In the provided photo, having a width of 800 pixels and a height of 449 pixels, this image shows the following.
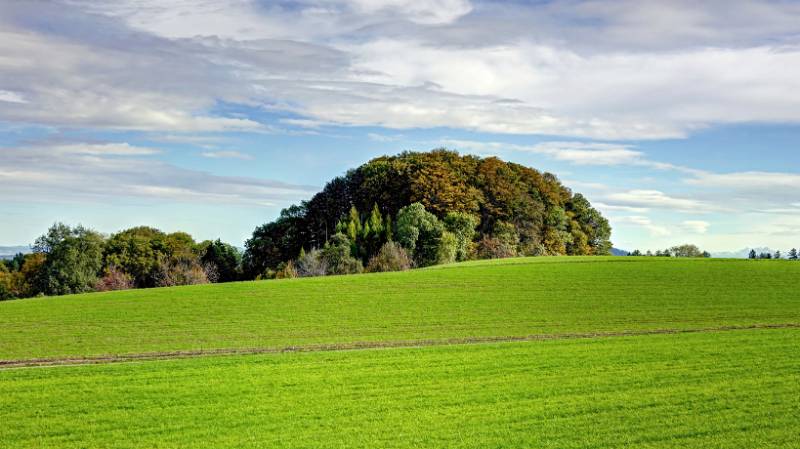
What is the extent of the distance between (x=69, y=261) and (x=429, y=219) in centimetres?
4272

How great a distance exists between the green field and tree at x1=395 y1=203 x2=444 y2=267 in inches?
1208

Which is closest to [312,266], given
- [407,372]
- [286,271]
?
[286,271]

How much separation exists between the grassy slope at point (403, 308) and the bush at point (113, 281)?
37.0 meters

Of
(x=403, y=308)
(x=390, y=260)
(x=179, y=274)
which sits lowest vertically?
(x=403, y=308)

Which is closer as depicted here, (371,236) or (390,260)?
(390,260)

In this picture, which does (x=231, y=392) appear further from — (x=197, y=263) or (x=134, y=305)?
(x=197, y=263)

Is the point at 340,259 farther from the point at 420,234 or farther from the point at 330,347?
the point at 330,347

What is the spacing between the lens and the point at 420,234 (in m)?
80.8

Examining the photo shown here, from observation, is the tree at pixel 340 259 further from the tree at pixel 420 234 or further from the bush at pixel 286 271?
the tree at pixel 420 234

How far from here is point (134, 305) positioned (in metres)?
43.8

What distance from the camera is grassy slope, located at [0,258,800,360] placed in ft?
112

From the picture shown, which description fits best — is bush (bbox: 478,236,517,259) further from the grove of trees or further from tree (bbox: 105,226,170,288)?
tree (bbox: 105,226,170,288)

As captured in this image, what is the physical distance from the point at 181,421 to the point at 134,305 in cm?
2913

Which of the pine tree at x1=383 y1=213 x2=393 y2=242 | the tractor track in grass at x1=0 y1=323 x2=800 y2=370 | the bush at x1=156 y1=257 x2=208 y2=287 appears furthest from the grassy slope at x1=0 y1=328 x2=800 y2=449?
the bush at x1=156 y1=257 x2=208 y2=287
